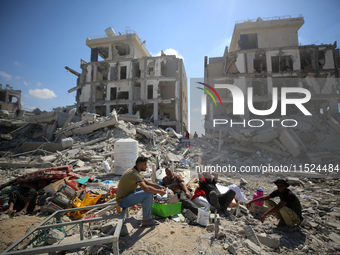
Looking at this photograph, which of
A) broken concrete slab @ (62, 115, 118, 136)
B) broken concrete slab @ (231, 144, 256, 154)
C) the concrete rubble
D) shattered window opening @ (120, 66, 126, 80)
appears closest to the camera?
the concrete rubble

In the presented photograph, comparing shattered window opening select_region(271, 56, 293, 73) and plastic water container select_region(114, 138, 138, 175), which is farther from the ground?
shattered window opening select_region(271, 56, 293, 73)

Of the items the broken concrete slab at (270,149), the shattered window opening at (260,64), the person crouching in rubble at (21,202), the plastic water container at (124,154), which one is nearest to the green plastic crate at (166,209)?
the person crouching in rubble at (21,202)

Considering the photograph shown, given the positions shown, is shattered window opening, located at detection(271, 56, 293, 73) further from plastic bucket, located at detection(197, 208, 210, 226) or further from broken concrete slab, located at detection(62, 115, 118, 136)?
plastic bucket, located at detection(197, 208, 210, 226)

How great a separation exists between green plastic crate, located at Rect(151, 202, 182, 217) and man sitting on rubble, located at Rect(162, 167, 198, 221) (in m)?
0.20

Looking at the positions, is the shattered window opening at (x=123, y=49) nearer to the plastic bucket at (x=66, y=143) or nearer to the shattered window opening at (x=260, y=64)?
the shattered window opening at (x=260, y=64)

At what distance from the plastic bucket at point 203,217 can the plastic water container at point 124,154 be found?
14.6 feet

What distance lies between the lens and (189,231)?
304 cm

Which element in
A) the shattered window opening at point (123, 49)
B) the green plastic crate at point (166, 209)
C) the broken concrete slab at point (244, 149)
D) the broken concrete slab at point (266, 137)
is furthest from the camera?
the shattered window opening at point (123, 49)

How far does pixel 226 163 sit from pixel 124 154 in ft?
21.8

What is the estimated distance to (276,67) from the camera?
21734mm

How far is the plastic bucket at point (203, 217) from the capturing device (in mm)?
3221

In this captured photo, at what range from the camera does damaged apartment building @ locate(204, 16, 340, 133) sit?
19.7m

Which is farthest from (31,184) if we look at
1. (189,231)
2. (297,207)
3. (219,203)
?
(297,207)

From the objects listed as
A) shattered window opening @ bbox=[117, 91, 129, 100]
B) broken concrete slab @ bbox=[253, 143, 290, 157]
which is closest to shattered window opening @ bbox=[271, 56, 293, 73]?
broken concrete slab @ bbox=[253, 143, 290, 157]
